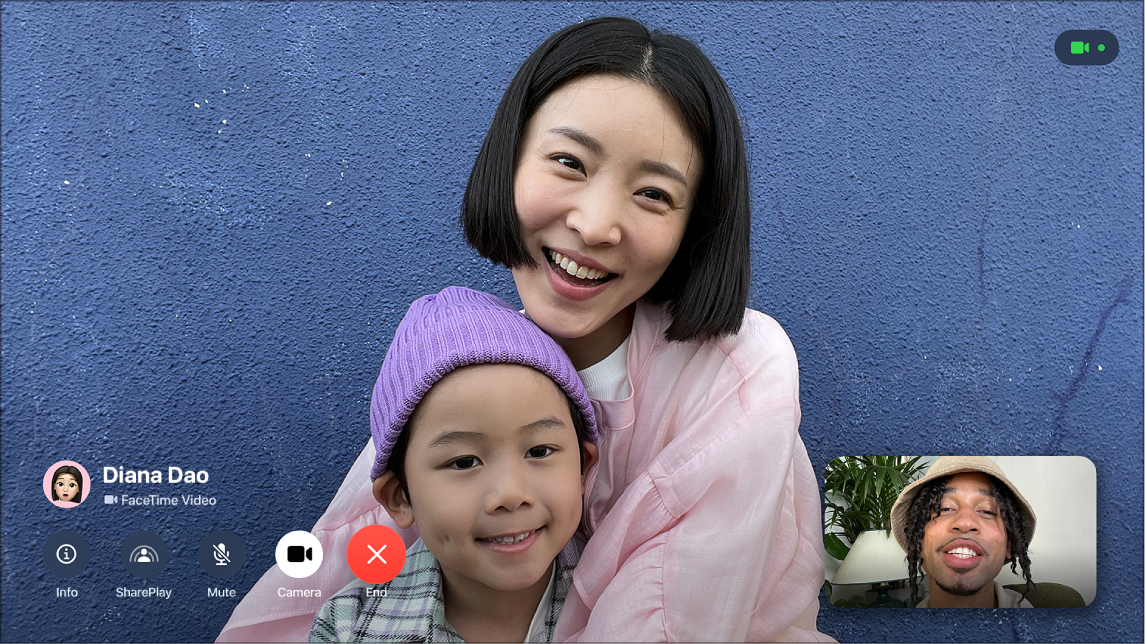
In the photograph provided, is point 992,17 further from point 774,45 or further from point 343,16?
point 343,16

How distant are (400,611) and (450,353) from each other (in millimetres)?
316

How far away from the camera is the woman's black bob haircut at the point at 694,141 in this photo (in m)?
0.85

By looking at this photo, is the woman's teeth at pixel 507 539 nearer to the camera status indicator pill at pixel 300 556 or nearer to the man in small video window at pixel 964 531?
the camera status indicator pill at pixel 300 556

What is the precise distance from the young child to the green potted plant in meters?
0.37

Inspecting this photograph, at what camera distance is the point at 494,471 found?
0.79 metres

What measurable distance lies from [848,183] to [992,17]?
0.87ft

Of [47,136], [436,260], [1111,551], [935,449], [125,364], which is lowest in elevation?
[1111,551]

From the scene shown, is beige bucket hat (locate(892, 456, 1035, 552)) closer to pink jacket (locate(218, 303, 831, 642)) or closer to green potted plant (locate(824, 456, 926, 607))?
green potted plant (locate(824, 456, 926, 607))

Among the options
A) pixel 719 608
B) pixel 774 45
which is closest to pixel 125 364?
pixel 719 608

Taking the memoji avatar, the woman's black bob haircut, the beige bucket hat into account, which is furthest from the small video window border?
the memoji avatar

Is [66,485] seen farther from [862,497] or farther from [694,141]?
[862,497]

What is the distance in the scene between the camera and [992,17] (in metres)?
1.00

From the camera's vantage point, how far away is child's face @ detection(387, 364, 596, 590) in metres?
0.79

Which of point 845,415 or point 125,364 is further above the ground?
point 125,364
